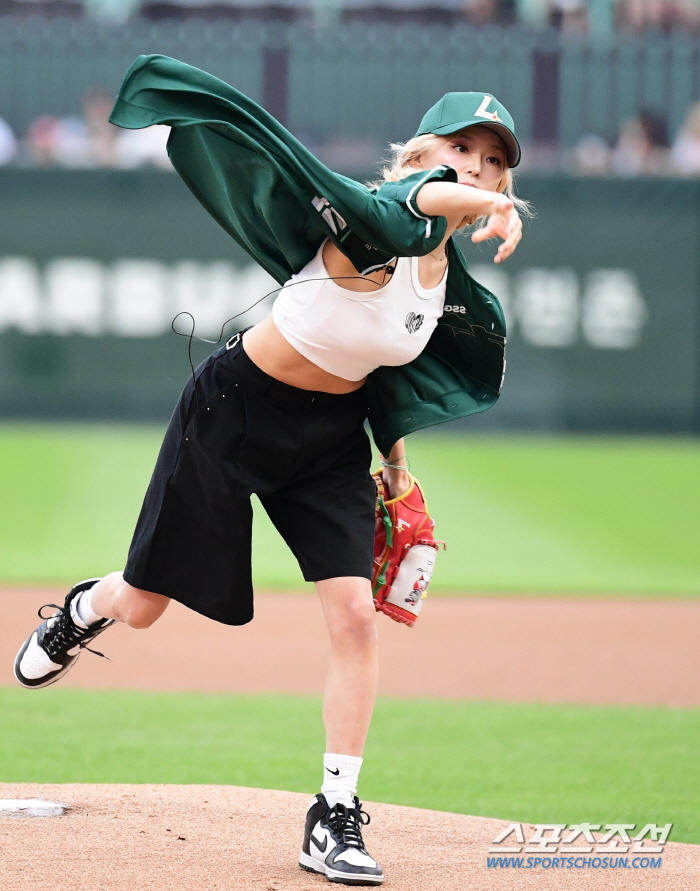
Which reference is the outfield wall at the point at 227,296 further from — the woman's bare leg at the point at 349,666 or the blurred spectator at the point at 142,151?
the woman's bare leg at the point at 349,666

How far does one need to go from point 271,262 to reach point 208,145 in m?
0.38

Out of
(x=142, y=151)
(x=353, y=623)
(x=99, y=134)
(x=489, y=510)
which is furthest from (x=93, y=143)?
(x=353, y=623)

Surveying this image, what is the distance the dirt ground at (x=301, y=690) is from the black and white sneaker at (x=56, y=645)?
14.0 inches

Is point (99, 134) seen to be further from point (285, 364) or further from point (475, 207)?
point (475, 207)

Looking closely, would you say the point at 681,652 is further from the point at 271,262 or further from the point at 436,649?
the point at 271,262

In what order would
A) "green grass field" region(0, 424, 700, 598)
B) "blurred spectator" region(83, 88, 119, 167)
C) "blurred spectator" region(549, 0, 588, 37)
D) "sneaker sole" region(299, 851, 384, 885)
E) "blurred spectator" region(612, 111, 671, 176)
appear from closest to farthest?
"sneaker sole" region(299, 851, 384, 885) → "green grass field" region(0, 424, 700, 598) → "blurred spectator" region(83, 88, 119, 167) → "blurred spectator" region(612, 111, 671, 176) → "blurred spectator" region(549, 0, 588, 37)

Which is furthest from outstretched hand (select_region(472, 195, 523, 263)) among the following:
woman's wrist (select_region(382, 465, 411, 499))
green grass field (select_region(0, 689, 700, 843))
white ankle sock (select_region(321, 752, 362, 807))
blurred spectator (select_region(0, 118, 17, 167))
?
blurred spectator (select_region(0, 118, 17, 167))

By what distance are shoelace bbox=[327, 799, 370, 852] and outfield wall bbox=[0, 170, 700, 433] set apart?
10.9 meters

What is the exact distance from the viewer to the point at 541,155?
50.3 ft

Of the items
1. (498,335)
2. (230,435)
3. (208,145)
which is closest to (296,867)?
(230,435)

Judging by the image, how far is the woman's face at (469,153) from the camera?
133 inches

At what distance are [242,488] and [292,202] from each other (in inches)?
30.3

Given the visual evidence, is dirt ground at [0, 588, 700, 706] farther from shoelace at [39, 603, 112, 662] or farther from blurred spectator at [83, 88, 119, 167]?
blurred spectator at [83, 88, 119, 167]

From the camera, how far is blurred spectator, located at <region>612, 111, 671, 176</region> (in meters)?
15.0
